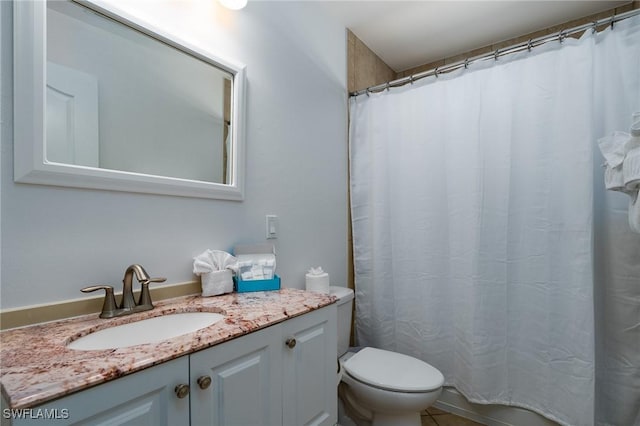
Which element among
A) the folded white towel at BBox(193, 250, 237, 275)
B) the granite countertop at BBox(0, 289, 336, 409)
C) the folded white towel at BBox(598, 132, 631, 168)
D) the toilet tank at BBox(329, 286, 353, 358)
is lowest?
the toilet tank at BBox(329, 286, 353, 358)

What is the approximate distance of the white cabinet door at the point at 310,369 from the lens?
100 centimetres

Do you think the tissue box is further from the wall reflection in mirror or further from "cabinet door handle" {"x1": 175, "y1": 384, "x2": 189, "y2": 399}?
"cabinet door handle" {"x1": 175, "y1": 384, "x2": 189, "y2": 399}

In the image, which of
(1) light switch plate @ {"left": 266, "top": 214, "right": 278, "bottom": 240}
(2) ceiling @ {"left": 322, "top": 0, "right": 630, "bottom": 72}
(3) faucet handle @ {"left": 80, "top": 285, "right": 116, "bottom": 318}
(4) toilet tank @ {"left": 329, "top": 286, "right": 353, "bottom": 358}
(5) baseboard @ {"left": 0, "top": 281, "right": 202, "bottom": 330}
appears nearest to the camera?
(5) baseboard @ {"left": 0, "top": 281, "right": 202, "bottom": 330}

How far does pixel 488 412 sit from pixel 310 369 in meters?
1.29

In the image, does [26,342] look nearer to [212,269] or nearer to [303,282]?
[212,269]

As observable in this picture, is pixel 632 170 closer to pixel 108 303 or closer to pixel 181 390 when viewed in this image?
pixel 181 390

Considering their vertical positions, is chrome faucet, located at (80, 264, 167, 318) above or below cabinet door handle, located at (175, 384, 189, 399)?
above

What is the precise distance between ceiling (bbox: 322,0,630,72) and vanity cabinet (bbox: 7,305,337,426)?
A: 1.84 meters

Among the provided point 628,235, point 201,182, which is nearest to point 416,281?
point 628,235

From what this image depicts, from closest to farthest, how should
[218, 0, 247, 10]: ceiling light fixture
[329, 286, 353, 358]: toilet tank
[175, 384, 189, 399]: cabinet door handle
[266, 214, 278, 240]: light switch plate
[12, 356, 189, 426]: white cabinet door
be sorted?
1. [12, 356, 189, 426]: white cabinet door
2. [175, 384, 189, 399]: cabinet door handle
3. [218, 0, 247, 10]: ceiling light fixture
4. [266, 214, 278, 240]: light switch plate
5. [329, 286, 353, 358]: toilet tank

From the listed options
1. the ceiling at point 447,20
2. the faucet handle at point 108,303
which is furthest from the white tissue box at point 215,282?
the ceiling at point 447,20

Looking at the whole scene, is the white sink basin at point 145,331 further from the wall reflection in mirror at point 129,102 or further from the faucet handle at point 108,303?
the wall reflection in mirror at point 129,102

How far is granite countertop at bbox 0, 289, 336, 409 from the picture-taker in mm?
559

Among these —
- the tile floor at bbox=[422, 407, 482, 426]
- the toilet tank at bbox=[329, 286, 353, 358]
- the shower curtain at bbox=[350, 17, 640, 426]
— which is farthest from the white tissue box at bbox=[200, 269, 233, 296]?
the tile floor at bbox=[422, 407, 482, 426]
